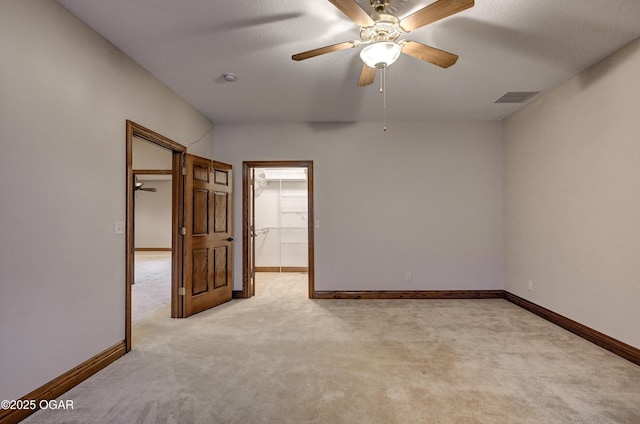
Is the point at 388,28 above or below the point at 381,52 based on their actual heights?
above

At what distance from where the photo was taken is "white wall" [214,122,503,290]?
447cm

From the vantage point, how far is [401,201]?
4.52 metres

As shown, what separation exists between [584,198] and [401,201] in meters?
2.07

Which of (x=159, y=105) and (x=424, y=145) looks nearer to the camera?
(x=159, y=105)

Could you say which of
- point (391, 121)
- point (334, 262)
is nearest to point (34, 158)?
point (334, 262)

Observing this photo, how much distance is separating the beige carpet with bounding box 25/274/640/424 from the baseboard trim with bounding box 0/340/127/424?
0.06 m

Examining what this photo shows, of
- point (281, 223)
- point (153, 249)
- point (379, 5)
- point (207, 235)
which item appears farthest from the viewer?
point (153, 249)

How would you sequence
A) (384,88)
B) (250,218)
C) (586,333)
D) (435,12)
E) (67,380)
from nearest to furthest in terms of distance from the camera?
(435,12) < (67,380) < (586,333) < (384,88) < (250,218)

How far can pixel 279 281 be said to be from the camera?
5695 mm

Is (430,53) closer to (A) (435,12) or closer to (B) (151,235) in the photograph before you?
(A) (435,12)

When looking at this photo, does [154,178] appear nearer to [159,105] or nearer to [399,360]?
[159,105]

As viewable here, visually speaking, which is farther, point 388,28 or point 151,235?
point 151,235

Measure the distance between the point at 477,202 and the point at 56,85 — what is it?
15.9 ft

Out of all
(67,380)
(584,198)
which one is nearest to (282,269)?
(67,380)
